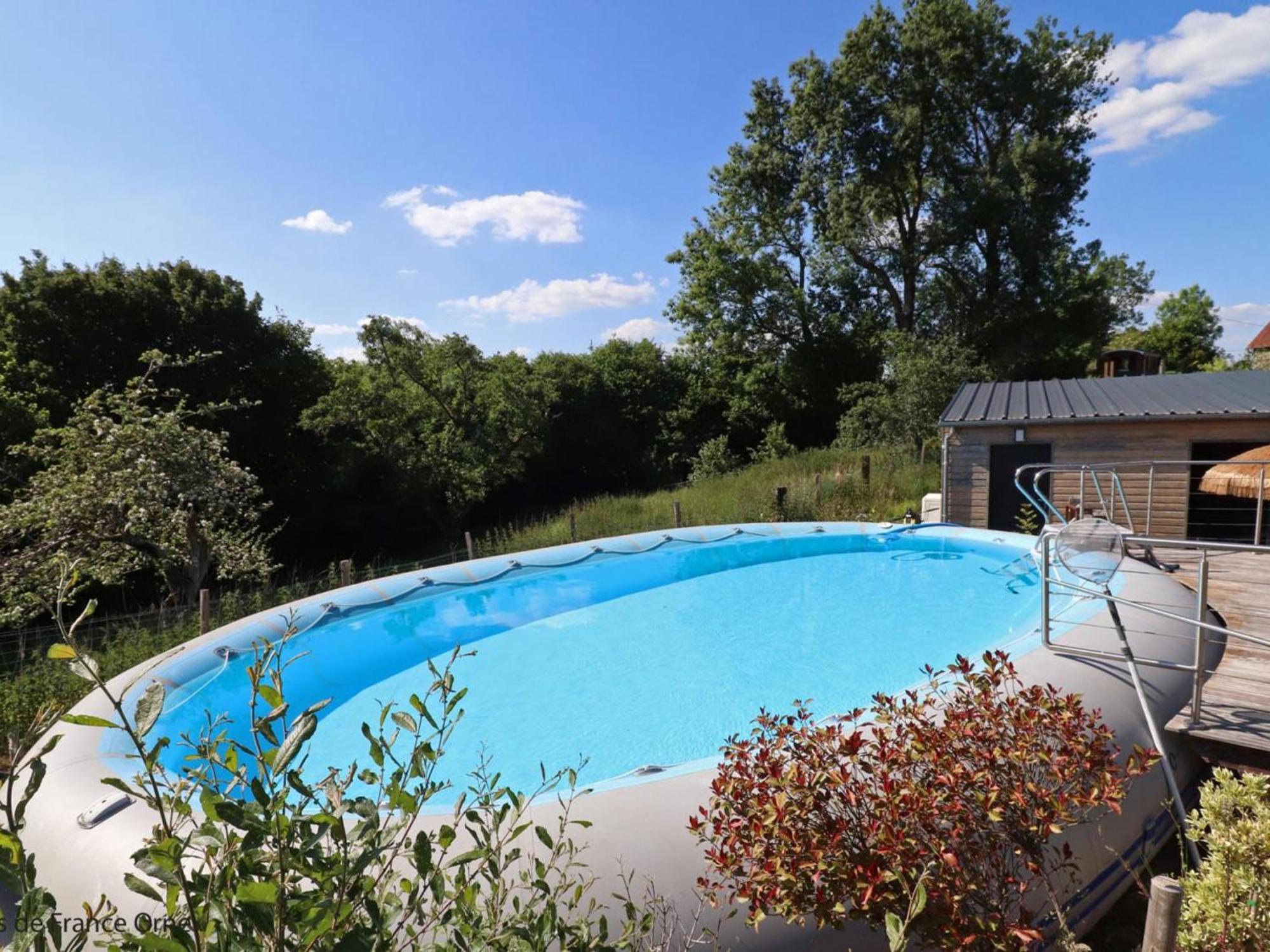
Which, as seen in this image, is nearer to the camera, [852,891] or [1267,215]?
[852,891]

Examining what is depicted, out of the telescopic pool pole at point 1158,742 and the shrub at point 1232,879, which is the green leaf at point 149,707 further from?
the telescopic pool pole at point 1158,742

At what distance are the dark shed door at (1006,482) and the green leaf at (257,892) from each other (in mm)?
11978

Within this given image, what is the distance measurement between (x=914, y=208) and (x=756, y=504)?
52.1ft

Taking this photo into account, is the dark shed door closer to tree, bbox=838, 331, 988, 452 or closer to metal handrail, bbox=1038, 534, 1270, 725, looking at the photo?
tree, bbox=838, 331, 988, 452

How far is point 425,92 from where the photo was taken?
977 cm

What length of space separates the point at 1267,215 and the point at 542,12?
73.9ft

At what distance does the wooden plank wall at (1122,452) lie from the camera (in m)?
9.50

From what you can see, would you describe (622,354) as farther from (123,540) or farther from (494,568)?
(123,540)

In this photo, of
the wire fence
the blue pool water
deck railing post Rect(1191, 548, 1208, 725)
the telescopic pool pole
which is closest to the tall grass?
the blue pool water

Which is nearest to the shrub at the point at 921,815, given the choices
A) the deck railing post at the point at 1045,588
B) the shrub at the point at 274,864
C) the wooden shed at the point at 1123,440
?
the shrub at the point at 274,864

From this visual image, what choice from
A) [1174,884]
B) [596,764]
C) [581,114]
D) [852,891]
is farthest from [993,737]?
[581,114]

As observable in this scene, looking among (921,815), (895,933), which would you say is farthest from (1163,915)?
(895,933)

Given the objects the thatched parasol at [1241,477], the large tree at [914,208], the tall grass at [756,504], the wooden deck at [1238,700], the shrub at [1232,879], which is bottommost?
the tall grass at [756,504]

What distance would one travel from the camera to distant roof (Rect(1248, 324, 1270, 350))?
28.1 metres
